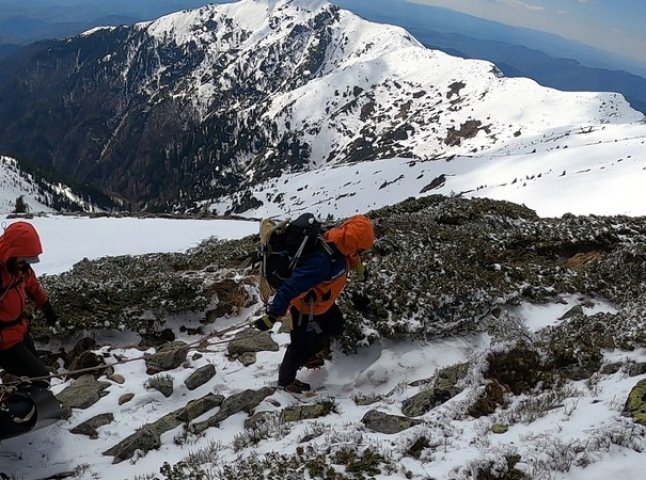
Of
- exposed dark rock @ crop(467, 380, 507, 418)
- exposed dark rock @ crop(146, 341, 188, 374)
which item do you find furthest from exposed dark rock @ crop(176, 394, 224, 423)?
exposed dark rock @ crop(467, 380, 507, 418)

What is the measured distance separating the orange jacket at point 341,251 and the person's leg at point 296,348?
10.5 inches

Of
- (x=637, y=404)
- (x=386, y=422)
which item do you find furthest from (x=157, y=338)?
(x=637, y=404)

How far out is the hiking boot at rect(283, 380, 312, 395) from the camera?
25.6ft

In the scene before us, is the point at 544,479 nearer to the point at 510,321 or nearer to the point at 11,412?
the point at 510,321

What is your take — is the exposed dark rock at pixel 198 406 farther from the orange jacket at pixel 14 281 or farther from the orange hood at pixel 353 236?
the orange hood at pixel 353 236

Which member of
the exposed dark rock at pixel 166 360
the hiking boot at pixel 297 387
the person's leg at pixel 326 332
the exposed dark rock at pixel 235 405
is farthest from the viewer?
the exposed dark rock at pixel 166 360

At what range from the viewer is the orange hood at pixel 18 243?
6305mm

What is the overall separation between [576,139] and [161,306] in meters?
113

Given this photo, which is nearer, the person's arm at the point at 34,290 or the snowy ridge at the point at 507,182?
the person's arm at the point at 34,290

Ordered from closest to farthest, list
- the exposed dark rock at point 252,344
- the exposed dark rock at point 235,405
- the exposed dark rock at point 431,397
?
the exposed dark rock at point 431,397 < the exposed dark rock at point 235,405 < the exposed dark rock at point 252,344

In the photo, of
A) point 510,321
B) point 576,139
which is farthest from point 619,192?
point 576,139

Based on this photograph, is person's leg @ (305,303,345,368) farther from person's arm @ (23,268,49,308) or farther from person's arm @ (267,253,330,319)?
person's arm @ (23,268,49,308)

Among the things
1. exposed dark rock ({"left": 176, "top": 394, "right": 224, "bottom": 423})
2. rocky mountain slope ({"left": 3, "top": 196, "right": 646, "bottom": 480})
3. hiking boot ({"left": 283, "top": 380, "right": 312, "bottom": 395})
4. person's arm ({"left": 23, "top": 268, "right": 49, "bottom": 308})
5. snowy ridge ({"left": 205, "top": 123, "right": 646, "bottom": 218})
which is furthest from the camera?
snowy ridge ({"left": 205, "top": 123, "right": 646, "bottom": 218})

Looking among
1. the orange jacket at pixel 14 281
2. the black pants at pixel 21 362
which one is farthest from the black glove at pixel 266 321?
the black pants at pixel 21 362
